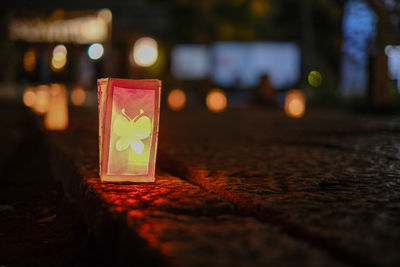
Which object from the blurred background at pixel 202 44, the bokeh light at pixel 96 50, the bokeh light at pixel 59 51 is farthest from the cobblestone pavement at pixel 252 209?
the bokeh light at pixel 59 51

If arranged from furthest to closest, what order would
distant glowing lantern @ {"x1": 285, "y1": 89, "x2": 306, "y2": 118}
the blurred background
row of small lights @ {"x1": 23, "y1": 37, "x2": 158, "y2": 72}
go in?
→ the blurred background, row of small lights @ {"x1": 23, "y1": 37, "x2": 158, "y2": 72}, distant glowing lantern @ {"x1": 285, "y1": 89, "x2": 306, "y2": 118}

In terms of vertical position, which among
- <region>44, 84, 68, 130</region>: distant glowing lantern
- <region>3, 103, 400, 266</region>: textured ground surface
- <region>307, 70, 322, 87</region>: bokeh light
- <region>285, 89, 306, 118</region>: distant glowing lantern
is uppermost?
<region>307, 70, 322, 87</region>: bokeh light

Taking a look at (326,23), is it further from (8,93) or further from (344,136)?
(344,136)

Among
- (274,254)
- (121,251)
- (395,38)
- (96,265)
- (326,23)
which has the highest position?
(326,23)

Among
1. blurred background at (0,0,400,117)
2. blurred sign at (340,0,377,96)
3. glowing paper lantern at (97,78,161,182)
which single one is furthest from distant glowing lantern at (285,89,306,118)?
glowing paper lantern at (97,78,161,182)

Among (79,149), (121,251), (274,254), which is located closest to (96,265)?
(121,251)

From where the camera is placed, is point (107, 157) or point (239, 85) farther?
point (239, 85)

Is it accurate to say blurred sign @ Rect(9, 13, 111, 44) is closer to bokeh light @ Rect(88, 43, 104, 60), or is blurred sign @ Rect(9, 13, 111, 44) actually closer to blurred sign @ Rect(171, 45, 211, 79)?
bokeh light @ Rect(88, 43, 104, 60)

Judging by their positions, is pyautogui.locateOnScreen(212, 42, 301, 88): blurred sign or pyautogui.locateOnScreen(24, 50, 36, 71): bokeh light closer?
pyautogui.locateOnScreen(212, 42, 301, 88): blurred sign
